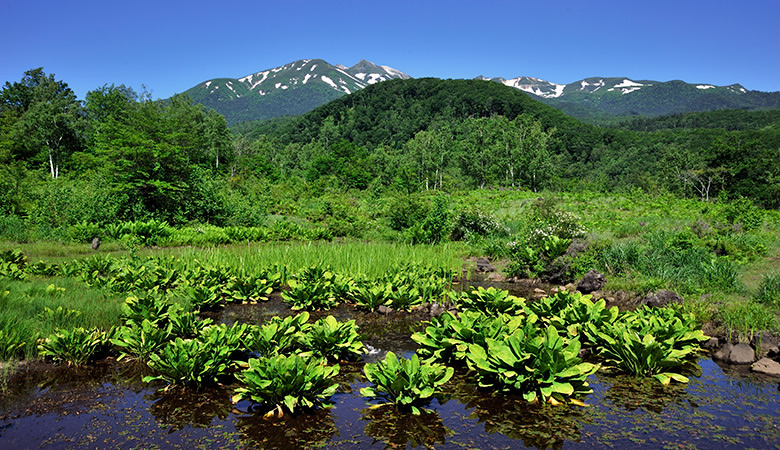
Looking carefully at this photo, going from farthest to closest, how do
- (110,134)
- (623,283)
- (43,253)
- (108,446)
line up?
(110,134) < (43,253) < (623,283) < (108,446)

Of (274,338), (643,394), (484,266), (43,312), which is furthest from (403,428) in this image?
(484,266)

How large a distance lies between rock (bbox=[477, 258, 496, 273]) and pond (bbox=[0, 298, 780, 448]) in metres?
6.76

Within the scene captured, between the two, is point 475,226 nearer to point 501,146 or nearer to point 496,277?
point 496,277

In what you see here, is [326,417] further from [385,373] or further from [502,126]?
[502,126]

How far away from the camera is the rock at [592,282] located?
29.6 feet

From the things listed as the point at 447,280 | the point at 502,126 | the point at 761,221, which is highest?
the point at 502,126

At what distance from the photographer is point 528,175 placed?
56312 mm

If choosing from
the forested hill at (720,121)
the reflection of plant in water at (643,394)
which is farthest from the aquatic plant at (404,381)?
the forested hill at (720,121)

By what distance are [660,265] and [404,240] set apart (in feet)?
27.8

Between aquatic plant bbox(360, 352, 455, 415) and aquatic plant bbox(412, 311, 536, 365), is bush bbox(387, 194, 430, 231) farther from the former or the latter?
aquatic plant bbox(360, 352, 455, 415)

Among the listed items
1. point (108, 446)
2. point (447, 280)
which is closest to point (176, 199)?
point (447, 280)

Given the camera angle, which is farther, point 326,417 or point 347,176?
point 347,176

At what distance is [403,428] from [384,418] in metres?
0.24

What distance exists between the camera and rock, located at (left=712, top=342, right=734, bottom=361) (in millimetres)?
5719
